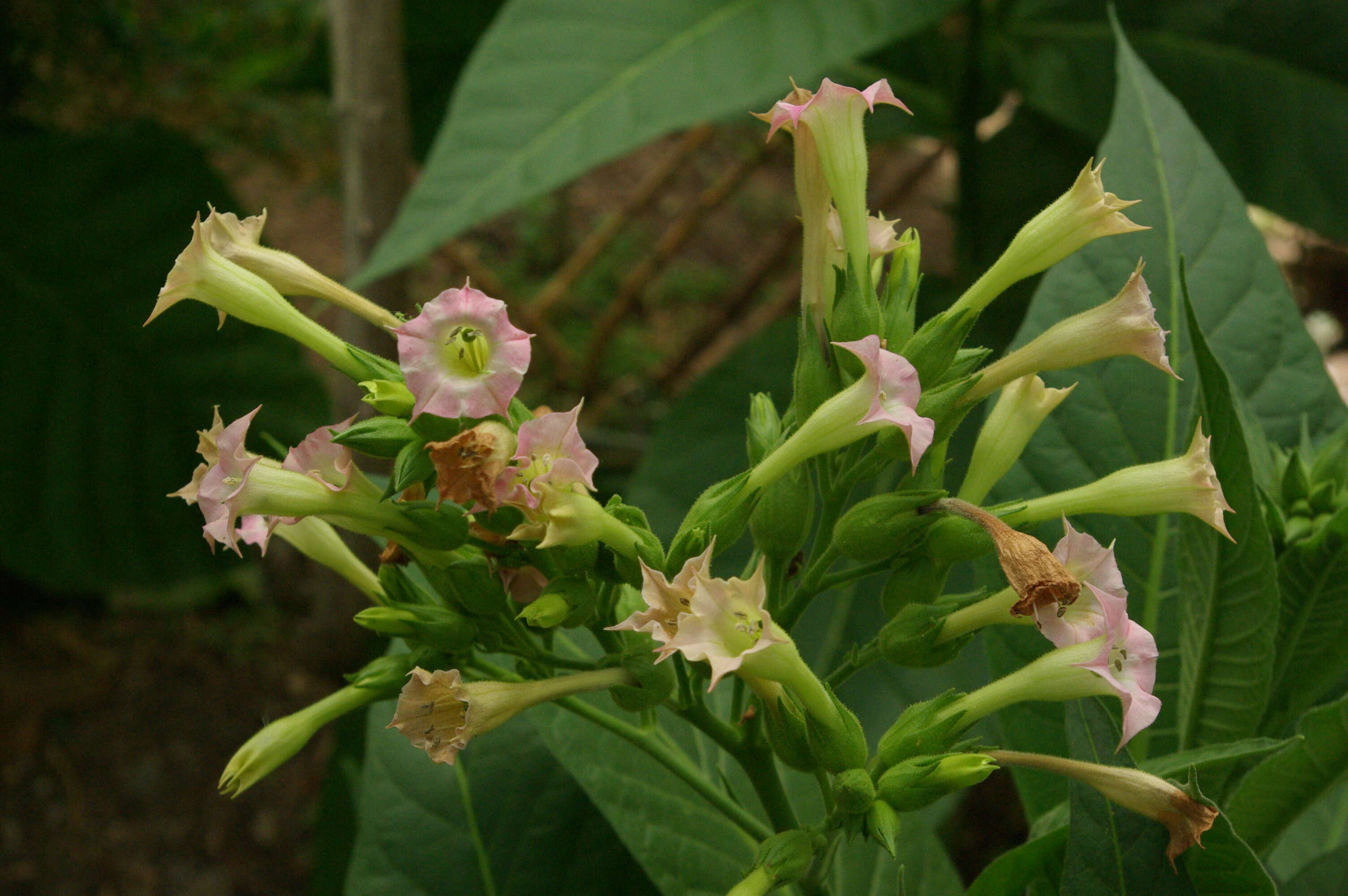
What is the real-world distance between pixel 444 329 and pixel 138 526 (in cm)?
146

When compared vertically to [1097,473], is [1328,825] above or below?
below

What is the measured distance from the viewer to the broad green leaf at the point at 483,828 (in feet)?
2.45

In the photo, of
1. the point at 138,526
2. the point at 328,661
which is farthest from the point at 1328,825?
the point at 138,526

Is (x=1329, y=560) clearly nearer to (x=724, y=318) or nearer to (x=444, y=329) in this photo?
(x=444, y=329)

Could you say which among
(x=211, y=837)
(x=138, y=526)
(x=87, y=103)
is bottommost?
(x=211, y=837)

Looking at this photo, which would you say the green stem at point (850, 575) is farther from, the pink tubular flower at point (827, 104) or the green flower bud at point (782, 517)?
the pink tubular flower at point (827, 104)

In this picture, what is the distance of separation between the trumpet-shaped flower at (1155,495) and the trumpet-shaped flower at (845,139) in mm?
154

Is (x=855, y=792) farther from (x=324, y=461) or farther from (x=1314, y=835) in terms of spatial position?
(x=1314, y=835)

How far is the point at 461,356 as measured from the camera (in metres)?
0.49

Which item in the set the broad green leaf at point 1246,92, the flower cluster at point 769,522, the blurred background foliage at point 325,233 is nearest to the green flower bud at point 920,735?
the flower cluster at point 769,522

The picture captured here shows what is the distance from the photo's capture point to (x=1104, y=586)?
1.64ft

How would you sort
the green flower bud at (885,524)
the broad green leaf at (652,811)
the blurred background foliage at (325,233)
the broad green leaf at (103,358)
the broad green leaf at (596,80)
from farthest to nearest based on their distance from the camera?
the broad green leaf at (103,358) < the blurred background foliage at (325,233) < the broad green leaf at (596,80) < the broad green leaf at (652,811) < the green flower bud at (885,524)

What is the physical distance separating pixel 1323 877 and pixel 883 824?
30 centimetres

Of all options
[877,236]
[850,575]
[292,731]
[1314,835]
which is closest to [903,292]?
[877,236]
